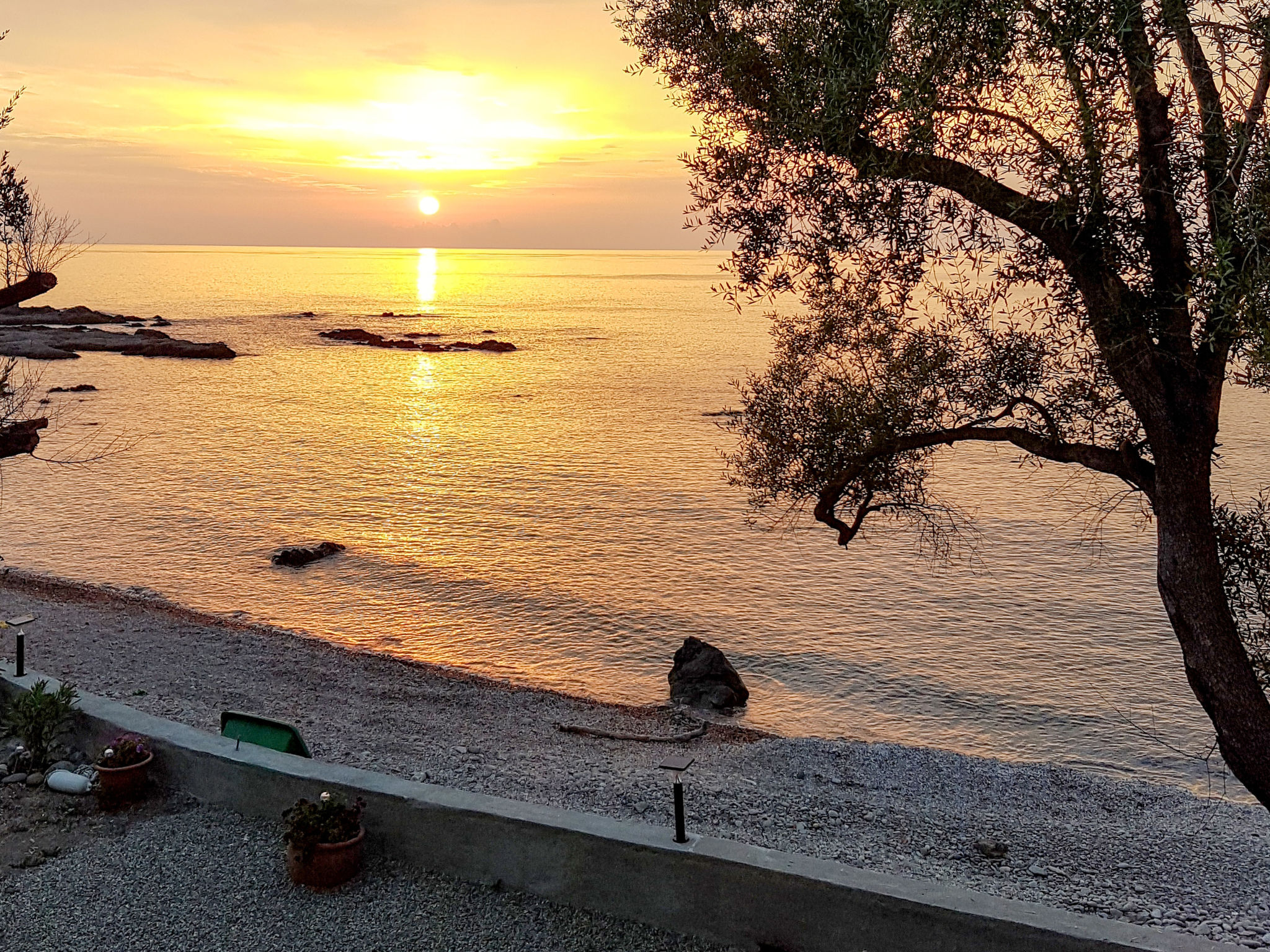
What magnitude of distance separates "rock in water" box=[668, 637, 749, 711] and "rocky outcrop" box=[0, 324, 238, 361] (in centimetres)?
7172

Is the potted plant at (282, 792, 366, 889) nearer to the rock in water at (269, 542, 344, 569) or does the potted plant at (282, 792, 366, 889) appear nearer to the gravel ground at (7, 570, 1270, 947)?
the gravel ground at (7, 570, 1270, 947)

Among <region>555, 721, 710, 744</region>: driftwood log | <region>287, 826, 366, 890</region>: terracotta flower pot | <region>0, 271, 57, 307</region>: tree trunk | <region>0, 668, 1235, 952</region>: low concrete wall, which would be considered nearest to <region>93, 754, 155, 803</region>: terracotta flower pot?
<region>0, 668, 1235, 952</region>: low concrete wall

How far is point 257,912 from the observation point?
7.73 m

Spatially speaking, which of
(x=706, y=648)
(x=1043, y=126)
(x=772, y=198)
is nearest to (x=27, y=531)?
(x=706, y=648)

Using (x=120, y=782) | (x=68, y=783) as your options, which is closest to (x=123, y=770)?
(x=120, y=782)

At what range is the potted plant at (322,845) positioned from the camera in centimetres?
802

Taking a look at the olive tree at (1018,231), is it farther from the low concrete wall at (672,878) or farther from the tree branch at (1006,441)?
the low concrete wall at (672,878)

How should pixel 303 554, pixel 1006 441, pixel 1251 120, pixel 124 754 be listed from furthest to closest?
1. pixel 303 554
2. pixel 124 754
3. pixel 1006 441
4. pixel 1251 120

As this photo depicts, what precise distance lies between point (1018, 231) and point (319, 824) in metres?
7.57

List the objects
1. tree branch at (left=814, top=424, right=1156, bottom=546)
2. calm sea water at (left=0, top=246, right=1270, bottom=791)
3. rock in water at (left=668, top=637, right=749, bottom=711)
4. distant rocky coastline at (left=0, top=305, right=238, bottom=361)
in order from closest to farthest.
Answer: tree branch at (left=814, top=424, right=1156, bottom=546), rock in water at (left=668, top=637, right=749, bottom=711), calm sea water at (left=0, top=246, right=1270, bottom=791), distant rocky coastline at (left=0, top=305, right=238, bottom=361)

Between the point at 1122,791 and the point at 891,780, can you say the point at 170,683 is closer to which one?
the point at 891,780

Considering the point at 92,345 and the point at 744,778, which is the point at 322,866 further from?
the point at 92,345

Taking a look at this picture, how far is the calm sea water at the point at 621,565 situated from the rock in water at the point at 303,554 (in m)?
0.58

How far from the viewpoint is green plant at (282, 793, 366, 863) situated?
8031mm
